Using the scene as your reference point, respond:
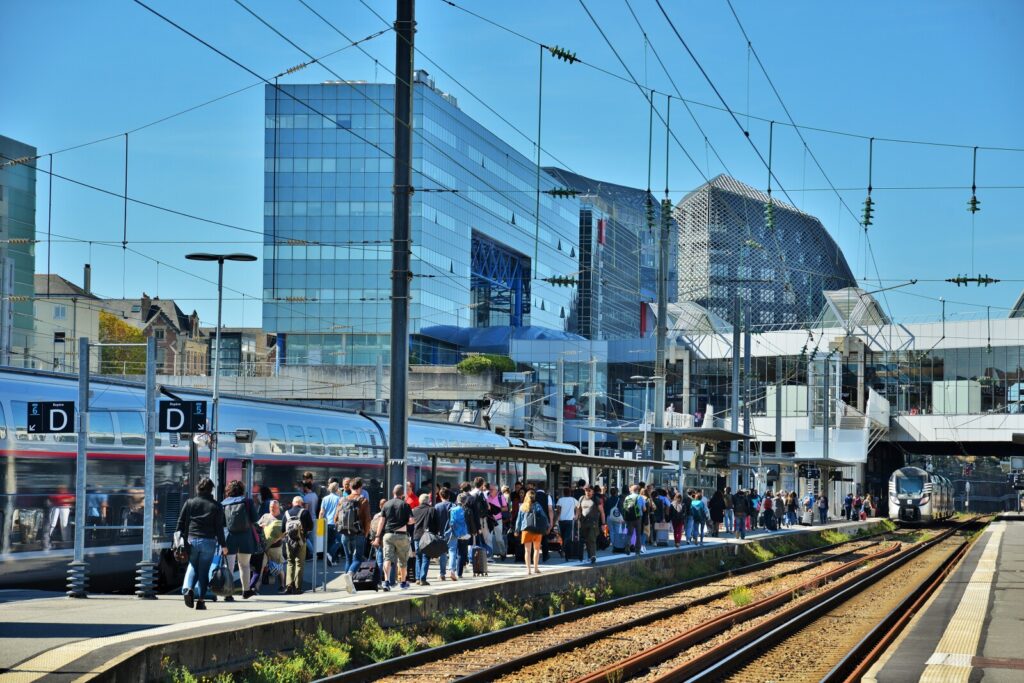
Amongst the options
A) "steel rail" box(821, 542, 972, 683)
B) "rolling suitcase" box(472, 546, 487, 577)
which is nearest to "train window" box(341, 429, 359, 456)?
"rolling suitcase" box(472, 546, 487, 577)

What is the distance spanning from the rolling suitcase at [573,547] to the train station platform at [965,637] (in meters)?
7.97

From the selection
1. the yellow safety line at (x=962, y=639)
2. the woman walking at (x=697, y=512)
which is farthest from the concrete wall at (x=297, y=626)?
the woman walking at (x=697, y=512)

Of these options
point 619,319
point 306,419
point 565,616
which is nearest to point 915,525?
point 306,419

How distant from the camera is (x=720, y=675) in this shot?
1769 centimetres

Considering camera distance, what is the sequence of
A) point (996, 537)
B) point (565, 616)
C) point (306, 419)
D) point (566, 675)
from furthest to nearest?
point (996, 537) < point (306, 419) < point (565, 616) < point (566, 675)

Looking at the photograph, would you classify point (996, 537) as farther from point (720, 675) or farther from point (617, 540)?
point (720, 675)

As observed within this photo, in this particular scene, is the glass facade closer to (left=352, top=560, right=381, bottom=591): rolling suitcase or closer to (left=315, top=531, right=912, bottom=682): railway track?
→ (left=315, top=531, right=912, bottom=682): railway track

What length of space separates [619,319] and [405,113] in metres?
139

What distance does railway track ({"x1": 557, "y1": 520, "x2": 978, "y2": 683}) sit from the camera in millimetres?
17500

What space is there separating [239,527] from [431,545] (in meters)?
5.12

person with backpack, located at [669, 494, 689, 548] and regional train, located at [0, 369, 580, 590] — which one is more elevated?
regional train, located at [0, 369, 580, 590]

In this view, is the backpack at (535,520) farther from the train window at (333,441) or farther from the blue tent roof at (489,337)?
the blue tent roof at (489,337)

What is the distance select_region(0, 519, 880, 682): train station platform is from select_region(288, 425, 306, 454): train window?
24.7 ft

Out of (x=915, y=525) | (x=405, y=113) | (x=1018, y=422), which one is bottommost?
(x=915, y=525)
